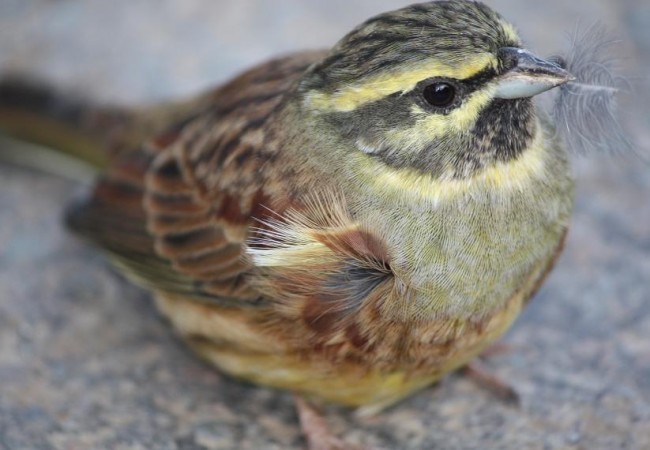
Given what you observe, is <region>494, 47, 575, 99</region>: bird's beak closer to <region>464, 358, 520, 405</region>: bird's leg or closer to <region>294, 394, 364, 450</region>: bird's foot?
<region>464, 358, 520, 405</region>: bird's leg

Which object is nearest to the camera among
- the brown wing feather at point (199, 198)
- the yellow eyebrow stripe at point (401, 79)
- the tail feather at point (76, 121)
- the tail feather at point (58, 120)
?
the yellow eyebrow stripe at point (401, 79)

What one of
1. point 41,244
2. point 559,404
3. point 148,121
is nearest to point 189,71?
point 148,121

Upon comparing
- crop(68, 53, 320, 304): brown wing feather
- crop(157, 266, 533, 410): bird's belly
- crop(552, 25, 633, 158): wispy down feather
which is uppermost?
crop(552, 25, 633, 158): wispy down feather

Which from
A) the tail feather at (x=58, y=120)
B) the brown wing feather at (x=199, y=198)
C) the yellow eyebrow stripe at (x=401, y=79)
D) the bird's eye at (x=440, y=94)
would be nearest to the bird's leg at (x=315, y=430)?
the brown wing feather at (x=199, y=198)

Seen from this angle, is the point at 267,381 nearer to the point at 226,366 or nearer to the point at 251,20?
the point at 226,366

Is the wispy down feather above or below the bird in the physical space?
above

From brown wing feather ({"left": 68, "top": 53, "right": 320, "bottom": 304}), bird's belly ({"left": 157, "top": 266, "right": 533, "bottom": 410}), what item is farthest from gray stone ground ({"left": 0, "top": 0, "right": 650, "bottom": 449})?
brown wing feather ({"left": 68, "top": 53, "right": 320, "bottom": 304})

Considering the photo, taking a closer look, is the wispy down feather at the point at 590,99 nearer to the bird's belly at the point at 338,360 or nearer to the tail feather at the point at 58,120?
the bird's belly at the point at 338,360
